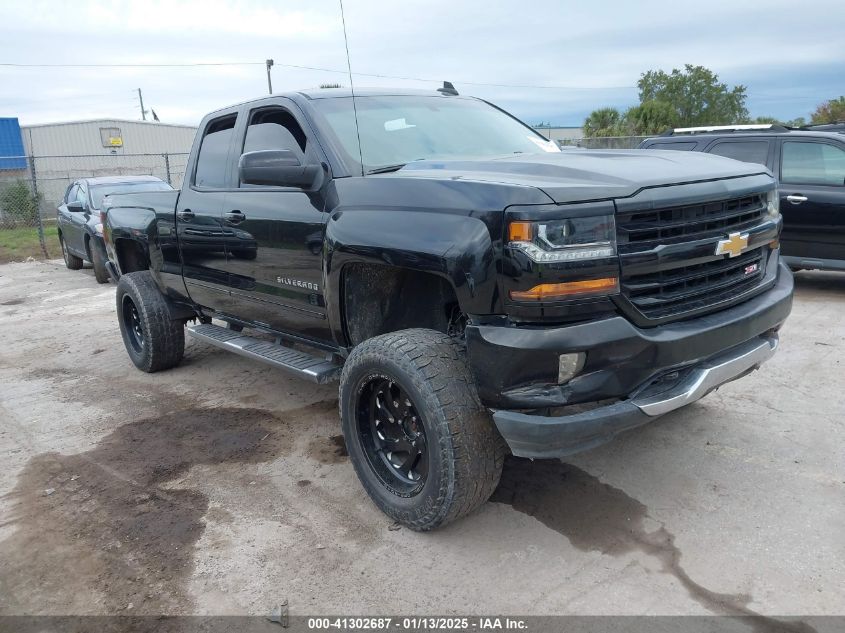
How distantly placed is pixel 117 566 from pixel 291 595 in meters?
0.86

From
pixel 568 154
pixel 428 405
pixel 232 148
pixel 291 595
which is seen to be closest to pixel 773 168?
pixel 568 154

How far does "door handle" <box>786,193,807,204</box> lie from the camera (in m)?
7.54

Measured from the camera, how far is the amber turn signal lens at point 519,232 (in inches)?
104

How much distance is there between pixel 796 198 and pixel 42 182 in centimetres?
2596

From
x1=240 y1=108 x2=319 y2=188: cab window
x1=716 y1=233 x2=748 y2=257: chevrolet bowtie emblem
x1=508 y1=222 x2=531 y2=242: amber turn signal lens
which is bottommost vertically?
x1=716 y1=233 x2=748 y2=257: chevrolet bowtie emblem

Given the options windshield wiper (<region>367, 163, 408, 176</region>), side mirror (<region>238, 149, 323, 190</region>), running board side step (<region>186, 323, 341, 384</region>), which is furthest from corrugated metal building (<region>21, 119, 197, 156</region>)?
windshield wiper (<region>367, 163, 408, 176</region>)

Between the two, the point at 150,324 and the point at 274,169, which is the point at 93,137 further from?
the point at 274,169

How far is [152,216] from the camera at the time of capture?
5.47m

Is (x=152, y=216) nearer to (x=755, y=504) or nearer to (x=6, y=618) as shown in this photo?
(x=6, y=618)

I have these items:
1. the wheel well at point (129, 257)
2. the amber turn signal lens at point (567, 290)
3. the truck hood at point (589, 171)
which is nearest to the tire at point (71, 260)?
the wheel well at point (129, 257)

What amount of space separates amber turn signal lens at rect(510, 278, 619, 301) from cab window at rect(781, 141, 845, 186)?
607cm

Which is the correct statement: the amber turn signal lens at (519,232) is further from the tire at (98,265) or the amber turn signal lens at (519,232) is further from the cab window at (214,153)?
the tire at (98,265)

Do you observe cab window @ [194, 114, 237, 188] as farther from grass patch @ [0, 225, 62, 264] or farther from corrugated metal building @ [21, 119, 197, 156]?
corrugated metal building @ [21, 119, 197, 156]

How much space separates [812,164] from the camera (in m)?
7.63
